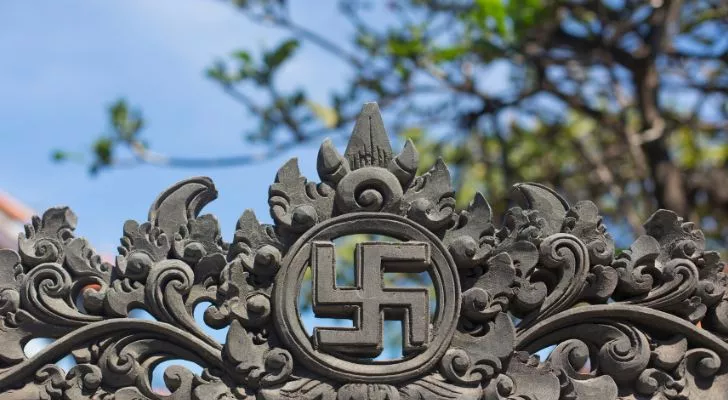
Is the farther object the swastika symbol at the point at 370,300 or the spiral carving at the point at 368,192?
the spiral carving at the point at 368,192

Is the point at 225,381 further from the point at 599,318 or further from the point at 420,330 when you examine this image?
the point at 599,318

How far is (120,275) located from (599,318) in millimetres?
1895

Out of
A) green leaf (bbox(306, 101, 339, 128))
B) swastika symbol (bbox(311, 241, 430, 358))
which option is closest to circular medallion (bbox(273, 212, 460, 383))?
swastika symbol (bbox(311, 241, 430, 358))

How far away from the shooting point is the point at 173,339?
4.68 meters

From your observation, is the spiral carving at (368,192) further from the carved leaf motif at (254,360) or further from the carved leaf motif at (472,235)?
the carved leaf motif at (254,360)

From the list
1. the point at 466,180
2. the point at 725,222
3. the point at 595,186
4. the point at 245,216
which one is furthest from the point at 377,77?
the point at 245,216

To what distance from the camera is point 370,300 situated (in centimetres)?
466

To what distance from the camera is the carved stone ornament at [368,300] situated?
15.1 ft

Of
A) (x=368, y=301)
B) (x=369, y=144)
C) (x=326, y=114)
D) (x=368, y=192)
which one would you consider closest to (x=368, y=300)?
(x=368, y=301)

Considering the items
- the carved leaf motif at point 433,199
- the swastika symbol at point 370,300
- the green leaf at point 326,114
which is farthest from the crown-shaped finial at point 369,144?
the green leaf at point 326,114

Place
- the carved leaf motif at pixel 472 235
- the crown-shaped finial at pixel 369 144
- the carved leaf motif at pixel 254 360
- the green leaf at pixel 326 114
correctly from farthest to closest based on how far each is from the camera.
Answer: the green leaf at pixel 326 114
the crown-shaped finial at pixel 369 144
the carved leaf motif at pixel 472 235
the carved leaf motif at pixel 254 360

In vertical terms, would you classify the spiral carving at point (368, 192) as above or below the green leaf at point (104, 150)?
below

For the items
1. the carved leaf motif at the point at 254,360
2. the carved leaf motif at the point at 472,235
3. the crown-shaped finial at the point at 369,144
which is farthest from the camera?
the crown-shaped finial at the point at 369,144

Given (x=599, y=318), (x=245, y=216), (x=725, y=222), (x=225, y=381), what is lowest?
(x=225, y=381)
